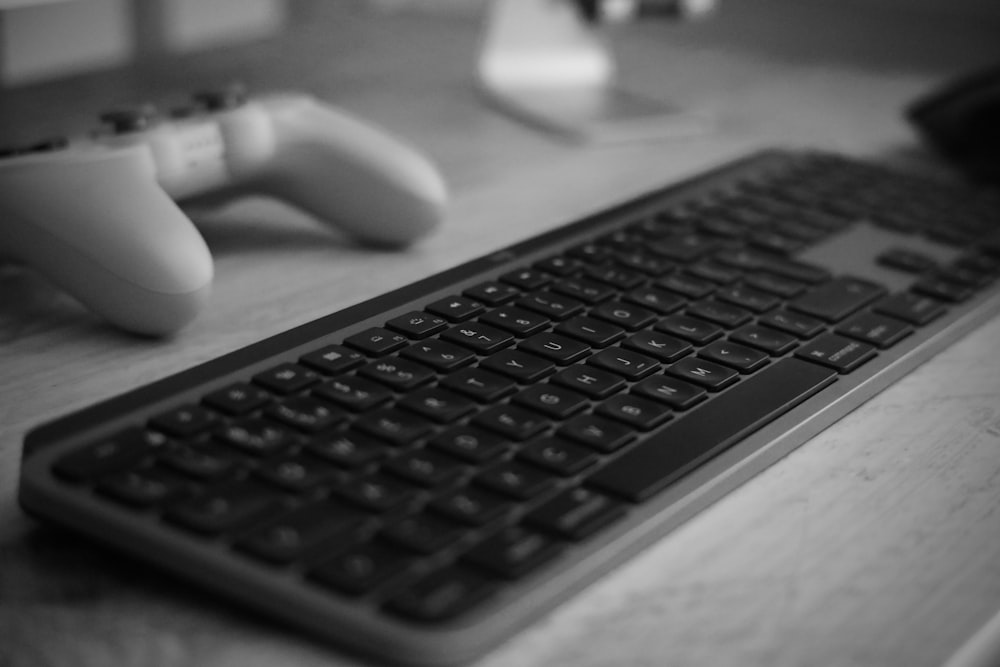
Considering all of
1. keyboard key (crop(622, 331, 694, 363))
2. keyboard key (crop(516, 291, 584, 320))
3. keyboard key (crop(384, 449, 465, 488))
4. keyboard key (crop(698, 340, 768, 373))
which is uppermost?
keyboard key (crop(384, 449, 465, 488))

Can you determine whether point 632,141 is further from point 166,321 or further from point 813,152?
point 166,321

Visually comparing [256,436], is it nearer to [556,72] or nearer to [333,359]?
[333,359]

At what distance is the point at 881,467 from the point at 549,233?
210 mm

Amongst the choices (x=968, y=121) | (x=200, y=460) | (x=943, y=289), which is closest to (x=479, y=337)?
(x=200, y=460)

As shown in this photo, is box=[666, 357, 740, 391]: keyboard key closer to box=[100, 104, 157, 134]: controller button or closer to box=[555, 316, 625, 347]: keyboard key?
box=[555, 316, 625, 347]: keyboard key

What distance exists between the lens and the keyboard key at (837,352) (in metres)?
0.45

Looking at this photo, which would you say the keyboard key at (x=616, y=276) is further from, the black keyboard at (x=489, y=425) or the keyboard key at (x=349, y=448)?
the keyboard key at (x=349, y=448)

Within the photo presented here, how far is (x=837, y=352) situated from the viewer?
460 mm

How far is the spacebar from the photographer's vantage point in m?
0.35

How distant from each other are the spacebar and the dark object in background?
0.44 metres

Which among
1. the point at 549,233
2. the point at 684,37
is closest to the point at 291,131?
the point at 549,233

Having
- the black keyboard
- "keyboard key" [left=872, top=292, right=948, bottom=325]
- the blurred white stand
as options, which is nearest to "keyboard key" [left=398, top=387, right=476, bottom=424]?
the black keyboard

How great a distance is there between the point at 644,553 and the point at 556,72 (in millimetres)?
667

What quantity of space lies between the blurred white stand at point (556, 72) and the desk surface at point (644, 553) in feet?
0.09
